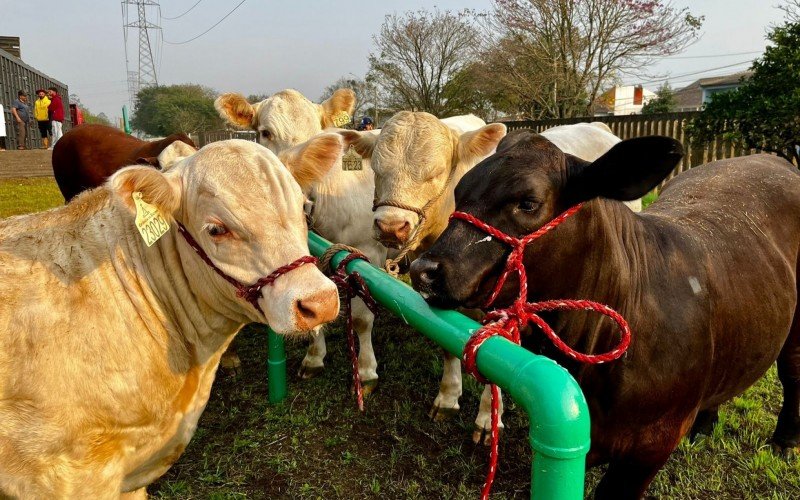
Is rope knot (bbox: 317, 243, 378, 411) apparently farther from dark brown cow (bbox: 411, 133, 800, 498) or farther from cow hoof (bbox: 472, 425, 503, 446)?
cow hoof (bbox: 472, 425, 503, 446)

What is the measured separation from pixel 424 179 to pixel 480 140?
1.73 ft

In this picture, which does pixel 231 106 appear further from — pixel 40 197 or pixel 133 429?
pixel 40 197

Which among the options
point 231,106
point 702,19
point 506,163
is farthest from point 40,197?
point 702,19

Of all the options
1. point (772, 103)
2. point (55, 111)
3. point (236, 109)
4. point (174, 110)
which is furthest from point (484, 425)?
point (174, 110)

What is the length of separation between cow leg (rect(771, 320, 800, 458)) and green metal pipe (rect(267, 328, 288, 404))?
2.99 m

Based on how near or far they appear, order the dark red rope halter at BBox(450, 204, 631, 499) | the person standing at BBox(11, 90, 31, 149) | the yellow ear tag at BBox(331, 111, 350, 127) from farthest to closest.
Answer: the person standing at BBox(11, 90, 31, 149) < the yellow ear tag at BBox(331, 111, 350, 127) < the dark red rope halter at BBox(450, 204, 631, 499)

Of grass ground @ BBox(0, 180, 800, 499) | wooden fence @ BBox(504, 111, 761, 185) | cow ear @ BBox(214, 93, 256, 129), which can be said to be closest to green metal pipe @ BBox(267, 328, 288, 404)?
grass ground @ BBox(0, 180, 800, 499)

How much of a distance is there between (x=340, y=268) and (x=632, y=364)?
1184mm

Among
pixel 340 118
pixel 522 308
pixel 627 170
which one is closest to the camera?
pixel 522 308

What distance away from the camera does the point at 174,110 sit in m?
58.2

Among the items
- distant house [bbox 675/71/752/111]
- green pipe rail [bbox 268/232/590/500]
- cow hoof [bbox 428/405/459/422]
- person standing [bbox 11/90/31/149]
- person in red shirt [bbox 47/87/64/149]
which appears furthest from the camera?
distant house [bbox 675/71/752/111]

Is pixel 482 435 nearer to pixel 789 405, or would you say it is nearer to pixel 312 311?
pixel 789 405

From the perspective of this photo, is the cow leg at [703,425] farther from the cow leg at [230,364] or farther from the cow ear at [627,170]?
the cow leg at [230,364]

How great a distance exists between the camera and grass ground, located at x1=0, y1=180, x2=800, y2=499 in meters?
2.74
